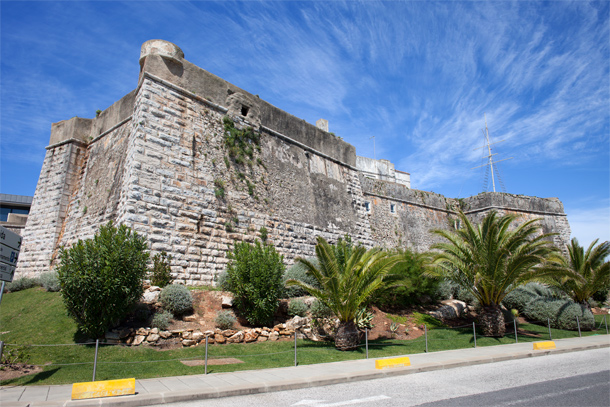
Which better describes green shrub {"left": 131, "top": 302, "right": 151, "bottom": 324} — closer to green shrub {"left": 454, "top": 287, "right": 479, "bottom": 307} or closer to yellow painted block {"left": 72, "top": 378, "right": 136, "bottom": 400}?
yellow painted block {"left": 72, "top": 378, "right": 136, "bottom": 400}

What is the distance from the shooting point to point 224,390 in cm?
657

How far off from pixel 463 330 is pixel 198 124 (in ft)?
40.6

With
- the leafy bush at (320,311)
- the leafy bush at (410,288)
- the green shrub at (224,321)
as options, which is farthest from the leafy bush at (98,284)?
the leafy bush at (410,288)

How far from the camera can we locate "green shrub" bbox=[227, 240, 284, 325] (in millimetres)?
11258

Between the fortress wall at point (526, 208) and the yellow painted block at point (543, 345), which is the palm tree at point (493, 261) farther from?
the fortress wall at point (526, 208)

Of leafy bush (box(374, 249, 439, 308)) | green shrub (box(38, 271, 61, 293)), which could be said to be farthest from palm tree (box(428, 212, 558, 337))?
green shrub (box(38, 271, 61, 293))

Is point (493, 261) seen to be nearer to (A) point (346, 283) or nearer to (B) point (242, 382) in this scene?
(A) point (346, 283)

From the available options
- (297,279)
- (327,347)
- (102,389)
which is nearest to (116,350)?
(102,389)

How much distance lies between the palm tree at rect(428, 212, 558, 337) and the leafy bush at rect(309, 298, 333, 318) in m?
4.42

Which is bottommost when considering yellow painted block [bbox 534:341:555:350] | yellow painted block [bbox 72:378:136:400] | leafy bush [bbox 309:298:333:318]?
yellow painted block [bbox 72:378:136:400]

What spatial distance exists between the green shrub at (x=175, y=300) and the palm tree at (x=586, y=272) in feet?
47.5

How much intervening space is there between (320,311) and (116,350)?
5725 mm

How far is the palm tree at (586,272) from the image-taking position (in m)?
16.0

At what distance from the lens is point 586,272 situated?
16.4 metres
